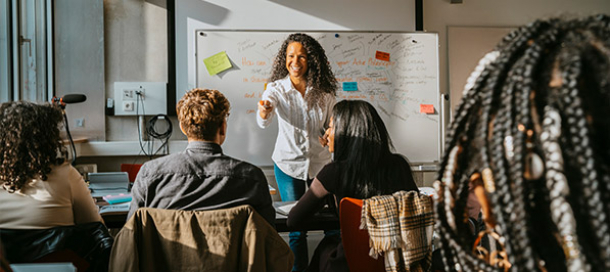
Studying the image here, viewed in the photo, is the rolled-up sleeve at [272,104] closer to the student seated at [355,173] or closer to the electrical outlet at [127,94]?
the student seated at [355,173]

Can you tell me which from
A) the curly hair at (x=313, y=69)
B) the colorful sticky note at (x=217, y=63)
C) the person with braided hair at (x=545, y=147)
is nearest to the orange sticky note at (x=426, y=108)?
the curly hair at (x=313, y=69)

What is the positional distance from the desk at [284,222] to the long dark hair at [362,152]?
16cm

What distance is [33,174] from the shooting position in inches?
59.2

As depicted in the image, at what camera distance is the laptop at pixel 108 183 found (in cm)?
228

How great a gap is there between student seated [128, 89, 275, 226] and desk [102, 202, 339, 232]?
25 cm

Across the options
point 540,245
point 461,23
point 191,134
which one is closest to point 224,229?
point 191,134

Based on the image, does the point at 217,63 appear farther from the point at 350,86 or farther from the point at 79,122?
the point at 79,122

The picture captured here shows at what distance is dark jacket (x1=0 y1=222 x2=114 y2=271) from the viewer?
4.64 ft

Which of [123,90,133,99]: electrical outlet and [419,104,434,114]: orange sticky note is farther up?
[123,90,133,99]: electrical outlet

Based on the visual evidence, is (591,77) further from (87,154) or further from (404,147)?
(87,154)

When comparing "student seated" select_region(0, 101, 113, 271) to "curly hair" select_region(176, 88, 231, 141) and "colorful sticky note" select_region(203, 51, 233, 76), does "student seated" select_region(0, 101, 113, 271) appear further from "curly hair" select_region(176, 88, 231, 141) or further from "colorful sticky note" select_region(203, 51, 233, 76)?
"colorful sticky note" select_region(203, 51, 233, 76)

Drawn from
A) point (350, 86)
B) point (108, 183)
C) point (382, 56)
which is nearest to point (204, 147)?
point (108, 183)

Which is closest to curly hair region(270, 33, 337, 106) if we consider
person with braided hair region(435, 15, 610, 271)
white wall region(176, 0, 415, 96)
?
white wall region(176, 0, 415, 96)

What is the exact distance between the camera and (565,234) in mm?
408
